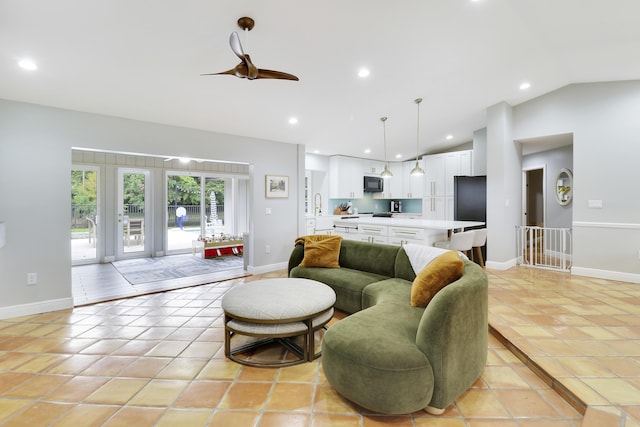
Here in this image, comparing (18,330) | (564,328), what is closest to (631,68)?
(564,328)

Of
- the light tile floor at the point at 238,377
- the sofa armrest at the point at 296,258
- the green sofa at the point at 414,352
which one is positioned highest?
the sofa armrest at the point at 296,258

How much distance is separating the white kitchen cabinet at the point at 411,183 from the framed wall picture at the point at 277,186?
3.93 meters

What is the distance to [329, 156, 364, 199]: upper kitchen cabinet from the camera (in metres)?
7.33

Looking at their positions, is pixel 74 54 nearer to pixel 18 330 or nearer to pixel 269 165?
pixel 18 330

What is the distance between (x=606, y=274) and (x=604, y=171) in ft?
5.03

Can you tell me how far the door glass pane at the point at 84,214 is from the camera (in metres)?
6.02

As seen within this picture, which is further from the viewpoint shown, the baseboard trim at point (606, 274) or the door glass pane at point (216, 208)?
the door glass pane at point (216, 208)

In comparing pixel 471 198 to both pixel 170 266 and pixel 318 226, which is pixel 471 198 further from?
pixel 170 266

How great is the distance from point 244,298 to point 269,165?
10.8ft

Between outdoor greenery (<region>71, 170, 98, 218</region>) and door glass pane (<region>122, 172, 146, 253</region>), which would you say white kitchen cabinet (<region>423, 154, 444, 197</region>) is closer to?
door glass pane (<region>122, 172, 146, 253</region>)

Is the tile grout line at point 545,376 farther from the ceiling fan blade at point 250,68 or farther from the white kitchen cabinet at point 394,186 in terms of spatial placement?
the white kitchen cabinet at point 394,186

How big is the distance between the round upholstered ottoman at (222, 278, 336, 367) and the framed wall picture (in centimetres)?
289

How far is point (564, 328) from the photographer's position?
2.64 m

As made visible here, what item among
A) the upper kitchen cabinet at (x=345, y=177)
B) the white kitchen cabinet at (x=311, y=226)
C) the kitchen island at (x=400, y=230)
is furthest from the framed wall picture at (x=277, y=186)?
the upper kitchen cabinet at (x=345, y=177)
